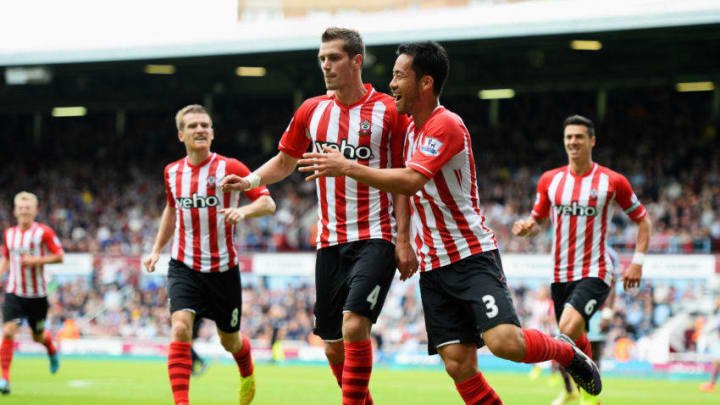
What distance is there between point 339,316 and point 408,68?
1.95 metres

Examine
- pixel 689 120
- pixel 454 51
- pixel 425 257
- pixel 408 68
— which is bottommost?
pixel 425 257

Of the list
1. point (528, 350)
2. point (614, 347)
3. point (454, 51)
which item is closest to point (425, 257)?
point (528, 350)

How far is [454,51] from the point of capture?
2645 centimetres

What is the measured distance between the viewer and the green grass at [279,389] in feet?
35.8

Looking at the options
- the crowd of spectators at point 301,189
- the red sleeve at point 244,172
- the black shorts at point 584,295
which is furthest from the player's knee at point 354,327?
the crowd of spectators at point 301,189

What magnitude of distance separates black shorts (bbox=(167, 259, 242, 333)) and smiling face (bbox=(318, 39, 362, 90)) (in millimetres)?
2508

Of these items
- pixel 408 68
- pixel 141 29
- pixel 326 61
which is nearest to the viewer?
pixel 408 68

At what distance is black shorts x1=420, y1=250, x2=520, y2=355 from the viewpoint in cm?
576

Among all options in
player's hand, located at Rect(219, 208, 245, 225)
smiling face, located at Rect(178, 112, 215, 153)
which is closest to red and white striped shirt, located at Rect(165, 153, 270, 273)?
smiling face, located at Rect(178, 112, 215, 153)

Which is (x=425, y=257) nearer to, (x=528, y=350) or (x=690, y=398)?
(x=528, y=350)

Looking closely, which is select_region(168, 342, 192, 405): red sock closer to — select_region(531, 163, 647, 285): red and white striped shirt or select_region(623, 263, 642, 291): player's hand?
select_region(531, 163, 647, 285): red and white striped shirt

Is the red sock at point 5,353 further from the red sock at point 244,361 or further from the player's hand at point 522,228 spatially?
the player's hand at point 522,228

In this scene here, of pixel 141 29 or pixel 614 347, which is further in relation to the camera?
pixel 141 29

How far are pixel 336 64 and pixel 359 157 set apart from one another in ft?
2.23
